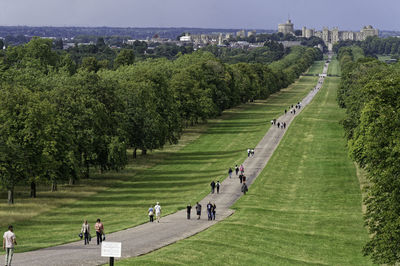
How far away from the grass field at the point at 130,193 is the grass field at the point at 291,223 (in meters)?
6.79

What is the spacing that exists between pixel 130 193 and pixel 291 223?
2211 centimetres

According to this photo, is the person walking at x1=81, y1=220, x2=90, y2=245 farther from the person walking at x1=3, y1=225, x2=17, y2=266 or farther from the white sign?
the white sign

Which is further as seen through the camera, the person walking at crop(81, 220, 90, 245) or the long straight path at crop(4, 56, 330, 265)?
the person walking at crop(81, 220, 90, 245)

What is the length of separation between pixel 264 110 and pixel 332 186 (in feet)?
339

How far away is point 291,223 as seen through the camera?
5697cm

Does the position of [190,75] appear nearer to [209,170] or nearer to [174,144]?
[174,144]

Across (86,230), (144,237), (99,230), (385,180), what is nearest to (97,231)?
(99,230)

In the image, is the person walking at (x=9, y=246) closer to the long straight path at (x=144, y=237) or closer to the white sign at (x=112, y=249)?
the long straight path at (x=144, y=237)

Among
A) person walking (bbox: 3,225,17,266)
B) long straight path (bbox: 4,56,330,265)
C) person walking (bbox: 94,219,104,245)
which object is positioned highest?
person walking (bbox: 3,225,17,266)

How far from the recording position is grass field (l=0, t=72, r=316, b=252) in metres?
55.1

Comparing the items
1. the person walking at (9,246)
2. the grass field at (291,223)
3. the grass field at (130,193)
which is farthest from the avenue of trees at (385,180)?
the person walking at (9,246)

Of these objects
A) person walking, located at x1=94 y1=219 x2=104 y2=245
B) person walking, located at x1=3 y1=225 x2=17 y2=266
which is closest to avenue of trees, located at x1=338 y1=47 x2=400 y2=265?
person walking, located at x1=94 y1=219 x2=104 y2=245

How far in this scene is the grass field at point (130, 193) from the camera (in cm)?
5506

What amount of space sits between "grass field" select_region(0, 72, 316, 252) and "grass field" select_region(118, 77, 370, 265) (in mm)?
6788
